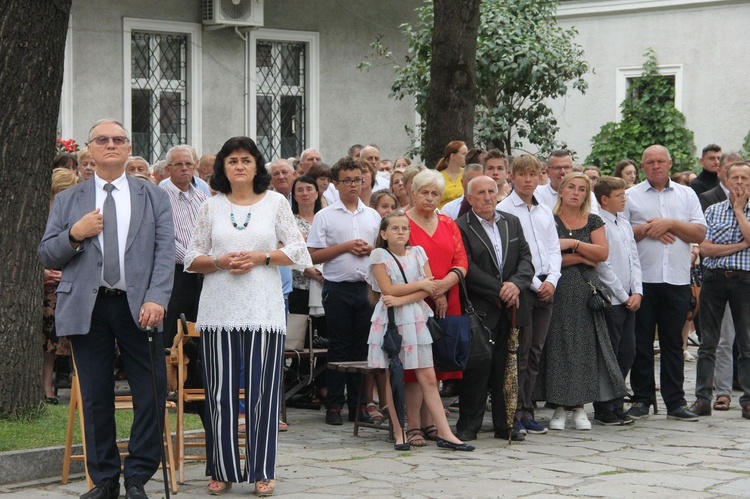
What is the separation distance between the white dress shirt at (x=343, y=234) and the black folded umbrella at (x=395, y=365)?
1394 mm

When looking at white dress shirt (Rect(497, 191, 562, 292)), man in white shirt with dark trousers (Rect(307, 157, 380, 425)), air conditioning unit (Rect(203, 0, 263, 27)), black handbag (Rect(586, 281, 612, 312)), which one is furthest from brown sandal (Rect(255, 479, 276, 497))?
air conditioning unit (Rect(203, 0, 263, 27))

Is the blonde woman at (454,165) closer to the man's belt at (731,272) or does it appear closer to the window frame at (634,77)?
the man's belt at (731,272)

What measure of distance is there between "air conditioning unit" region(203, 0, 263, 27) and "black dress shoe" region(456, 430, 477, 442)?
10621 millimetres

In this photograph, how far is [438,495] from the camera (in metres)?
7.51

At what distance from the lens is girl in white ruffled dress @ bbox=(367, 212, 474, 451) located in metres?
9.12

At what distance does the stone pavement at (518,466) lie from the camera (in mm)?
7625

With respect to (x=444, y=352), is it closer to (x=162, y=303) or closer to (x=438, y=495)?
(x=438, y=495)

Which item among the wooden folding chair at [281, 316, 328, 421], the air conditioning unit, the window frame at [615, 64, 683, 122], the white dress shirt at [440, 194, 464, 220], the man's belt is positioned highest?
the air conditioning unit

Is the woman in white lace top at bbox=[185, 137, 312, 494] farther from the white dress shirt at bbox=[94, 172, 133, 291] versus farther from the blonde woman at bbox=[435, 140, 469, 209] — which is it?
the blonde woman at bbox=[435, 140, 469, 209]

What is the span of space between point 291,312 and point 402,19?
11.1 meters

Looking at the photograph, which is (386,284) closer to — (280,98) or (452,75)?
(452,75)

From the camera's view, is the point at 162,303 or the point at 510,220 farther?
the point at 510,220

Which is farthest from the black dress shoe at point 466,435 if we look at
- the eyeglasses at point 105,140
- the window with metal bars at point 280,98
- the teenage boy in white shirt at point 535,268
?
the window with metal bars at point 280,98

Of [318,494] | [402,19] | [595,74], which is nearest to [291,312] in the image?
[318,494]
